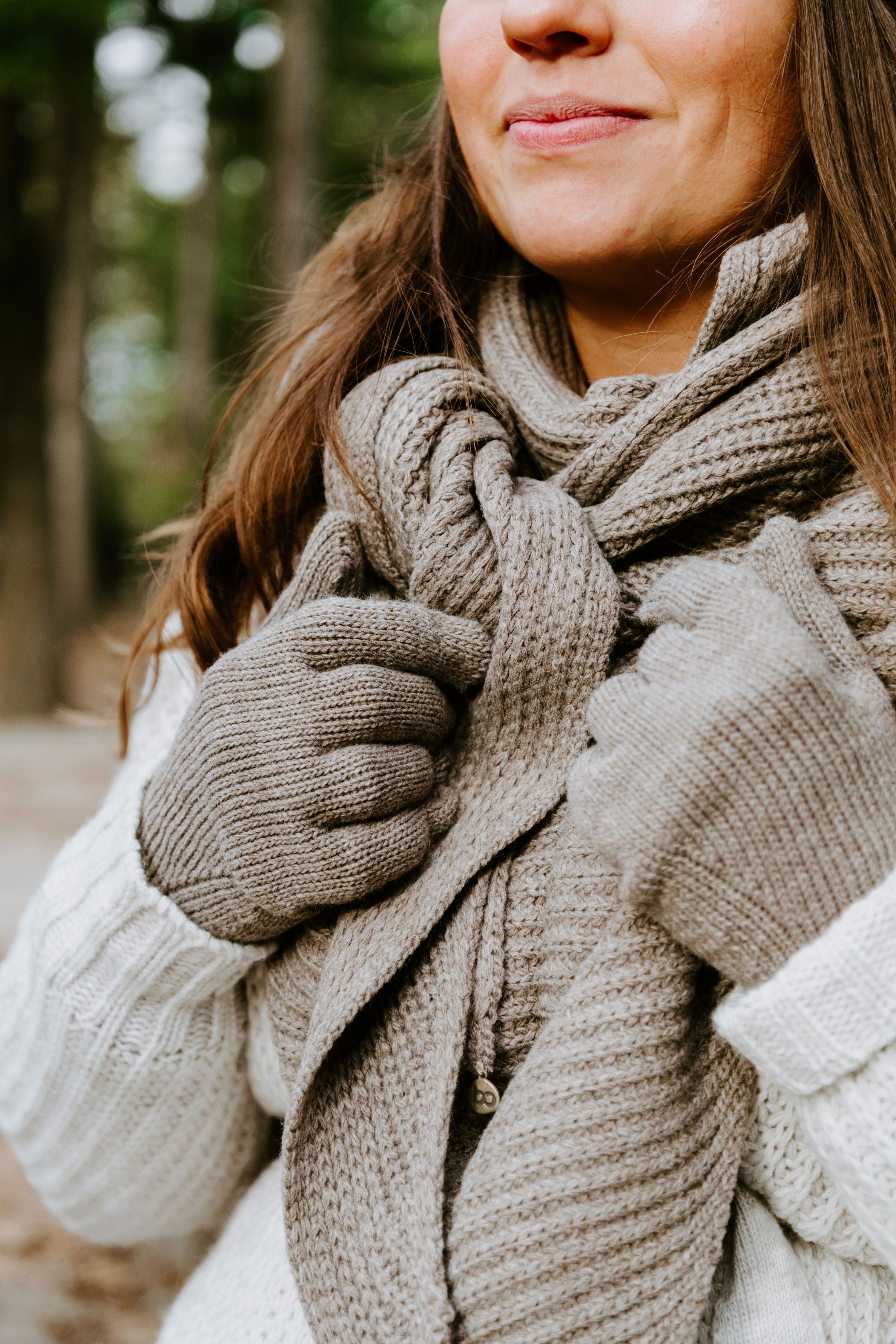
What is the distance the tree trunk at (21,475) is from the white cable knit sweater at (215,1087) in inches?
250

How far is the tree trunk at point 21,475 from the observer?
7129mm

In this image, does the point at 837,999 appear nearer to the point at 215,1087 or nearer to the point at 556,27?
the point at 215,1087

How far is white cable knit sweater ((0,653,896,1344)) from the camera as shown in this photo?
774 millimetres

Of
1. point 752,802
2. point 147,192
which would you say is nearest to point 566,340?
point 752,802

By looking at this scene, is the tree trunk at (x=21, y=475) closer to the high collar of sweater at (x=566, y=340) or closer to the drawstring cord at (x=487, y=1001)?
the high collar of sweater at (x=566, y=340)

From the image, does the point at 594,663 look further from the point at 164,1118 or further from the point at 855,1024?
the point at 164,1118

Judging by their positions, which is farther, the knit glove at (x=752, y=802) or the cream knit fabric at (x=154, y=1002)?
the cream knit fabric at (x=154, y=1002)

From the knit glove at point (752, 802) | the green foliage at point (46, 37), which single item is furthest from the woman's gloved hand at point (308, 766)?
the green foliage at point (46, 37)

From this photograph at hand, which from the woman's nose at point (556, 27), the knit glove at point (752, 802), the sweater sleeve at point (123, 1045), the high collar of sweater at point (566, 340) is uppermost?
the woman's nose at point (556, 27)

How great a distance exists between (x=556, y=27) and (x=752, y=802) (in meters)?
0.74

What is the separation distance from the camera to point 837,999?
2.52 feet

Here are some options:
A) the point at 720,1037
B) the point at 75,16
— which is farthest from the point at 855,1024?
the point at 75,16

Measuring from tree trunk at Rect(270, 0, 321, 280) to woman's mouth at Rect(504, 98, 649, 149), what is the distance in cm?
409

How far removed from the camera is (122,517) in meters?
14.6
